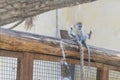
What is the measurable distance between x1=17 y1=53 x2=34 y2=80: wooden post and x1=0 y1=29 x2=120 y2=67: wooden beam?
0.04 meters

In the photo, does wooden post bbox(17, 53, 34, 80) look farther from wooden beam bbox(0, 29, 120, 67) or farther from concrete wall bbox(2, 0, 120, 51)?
concrete wall bbox(2, 0, 120, 51)

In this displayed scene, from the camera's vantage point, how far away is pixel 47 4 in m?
1.13

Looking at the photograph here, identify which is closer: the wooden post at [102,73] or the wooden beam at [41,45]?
the wooden beam at [41,45]

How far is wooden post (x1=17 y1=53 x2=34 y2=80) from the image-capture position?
1.58 m

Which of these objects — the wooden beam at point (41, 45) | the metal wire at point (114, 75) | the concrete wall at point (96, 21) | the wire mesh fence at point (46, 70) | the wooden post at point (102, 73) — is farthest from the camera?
the concrete wall at point (96, 21)

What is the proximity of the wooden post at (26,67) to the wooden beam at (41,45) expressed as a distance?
1.4 inches

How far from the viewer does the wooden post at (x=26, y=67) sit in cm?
158

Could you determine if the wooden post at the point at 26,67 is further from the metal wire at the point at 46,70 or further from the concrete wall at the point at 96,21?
the concrete wall at the point at 96,21

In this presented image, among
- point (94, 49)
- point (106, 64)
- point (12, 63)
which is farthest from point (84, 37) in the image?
point (12, 63)

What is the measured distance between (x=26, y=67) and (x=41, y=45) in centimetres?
14

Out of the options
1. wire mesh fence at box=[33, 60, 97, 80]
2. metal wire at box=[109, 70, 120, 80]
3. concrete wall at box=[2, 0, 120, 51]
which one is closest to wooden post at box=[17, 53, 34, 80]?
wire mesh fence at box=[33, 60, 97, 80]

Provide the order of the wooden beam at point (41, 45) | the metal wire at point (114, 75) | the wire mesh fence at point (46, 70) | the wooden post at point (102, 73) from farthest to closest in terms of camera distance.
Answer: the metal wire at point (114, 75) < the wooden post at point (102, 73) < the wire mesh fence at point (46, 70) < the wooden beam at point (41, 45)

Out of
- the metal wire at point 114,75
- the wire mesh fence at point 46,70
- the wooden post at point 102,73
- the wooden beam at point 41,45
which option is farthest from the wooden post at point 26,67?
the metal wire at point 114,75

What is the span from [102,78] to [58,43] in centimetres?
40
